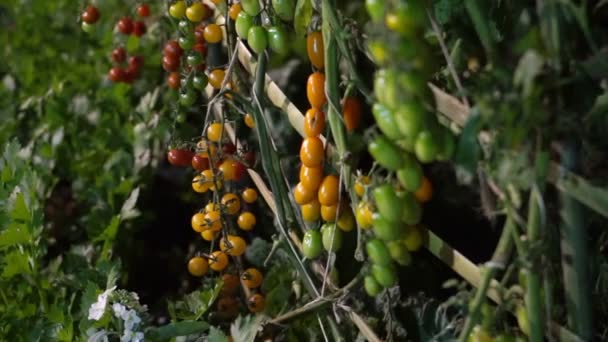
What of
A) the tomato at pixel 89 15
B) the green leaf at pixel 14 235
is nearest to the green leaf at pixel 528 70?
the green leaf at pixel 14 235

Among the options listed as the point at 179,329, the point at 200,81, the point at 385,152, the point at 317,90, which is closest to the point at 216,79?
the point at 200,81

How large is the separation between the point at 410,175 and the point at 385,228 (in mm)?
75

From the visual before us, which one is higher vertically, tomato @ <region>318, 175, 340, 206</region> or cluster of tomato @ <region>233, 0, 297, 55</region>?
cluster of tomato @ <region>233, 0, 297, 55</region>

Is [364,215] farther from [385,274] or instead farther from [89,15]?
[89,15]

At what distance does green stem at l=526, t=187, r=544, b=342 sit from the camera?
0.75 metres

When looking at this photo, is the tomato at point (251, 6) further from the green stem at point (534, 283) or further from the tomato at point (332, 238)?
the green stem at point (534, 283)

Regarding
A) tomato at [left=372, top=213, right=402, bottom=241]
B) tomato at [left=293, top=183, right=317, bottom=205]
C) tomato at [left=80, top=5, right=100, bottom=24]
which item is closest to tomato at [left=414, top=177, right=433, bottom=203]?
tomato at [left=372, top=213, right=402, bottom=241]

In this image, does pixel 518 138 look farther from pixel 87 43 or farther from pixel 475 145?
pixel 87 43

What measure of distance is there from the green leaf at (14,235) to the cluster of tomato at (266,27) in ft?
1.63

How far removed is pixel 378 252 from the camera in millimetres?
854

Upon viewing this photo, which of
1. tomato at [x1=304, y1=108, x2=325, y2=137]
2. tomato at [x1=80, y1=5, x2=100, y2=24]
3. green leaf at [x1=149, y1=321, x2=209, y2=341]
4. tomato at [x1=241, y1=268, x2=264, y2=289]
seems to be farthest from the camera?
tomato at [x1=80, y1=5, x2=100, y2=24]

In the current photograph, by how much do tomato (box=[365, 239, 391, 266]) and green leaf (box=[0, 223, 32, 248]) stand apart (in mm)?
619

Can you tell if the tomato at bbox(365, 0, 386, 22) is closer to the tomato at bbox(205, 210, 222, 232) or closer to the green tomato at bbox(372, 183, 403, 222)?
the green tomato at bbox(372, 183, 403, 222)

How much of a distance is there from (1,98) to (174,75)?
797 mm
